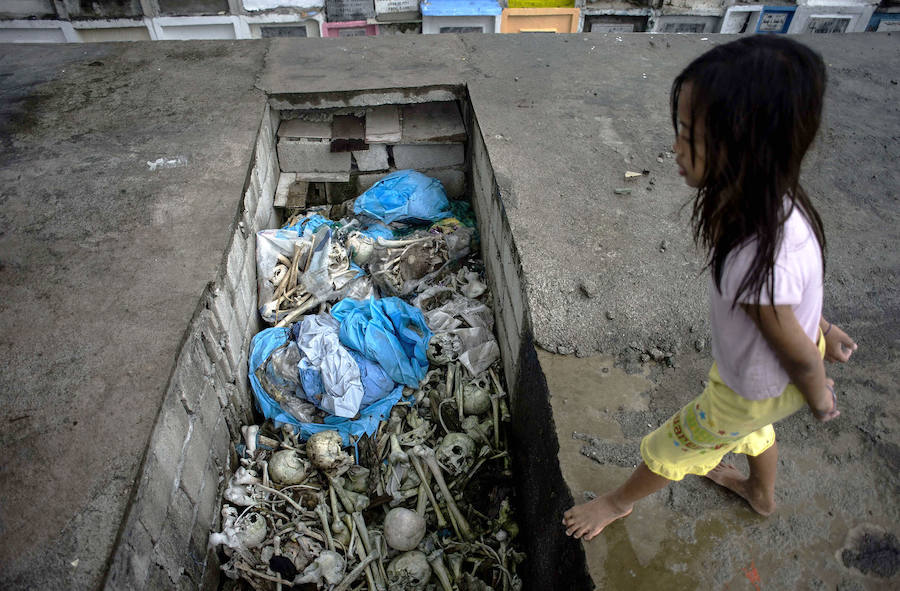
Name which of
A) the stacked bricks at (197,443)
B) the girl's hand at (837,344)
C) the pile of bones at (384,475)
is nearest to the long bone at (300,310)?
the pile of bones at (384,475)

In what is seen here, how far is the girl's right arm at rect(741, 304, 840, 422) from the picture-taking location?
1.09m

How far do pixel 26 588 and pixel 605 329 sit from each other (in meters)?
2.05

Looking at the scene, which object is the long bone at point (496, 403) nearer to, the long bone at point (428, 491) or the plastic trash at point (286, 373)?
the long bone at point (428, 491)

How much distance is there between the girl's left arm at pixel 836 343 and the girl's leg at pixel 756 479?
313mm

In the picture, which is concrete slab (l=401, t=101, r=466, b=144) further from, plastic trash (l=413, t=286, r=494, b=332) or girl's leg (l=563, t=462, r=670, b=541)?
girl's leg (l=563, t=462, r=670, b=541)

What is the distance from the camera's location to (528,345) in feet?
7.70

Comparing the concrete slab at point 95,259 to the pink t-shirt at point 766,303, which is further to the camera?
the concrete slab at point 95,259

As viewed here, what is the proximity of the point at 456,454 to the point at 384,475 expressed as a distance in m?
0.39

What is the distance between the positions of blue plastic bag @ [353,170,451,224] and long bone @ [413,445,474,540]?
186 centimetres

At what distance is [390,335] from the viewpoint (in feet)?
9.82

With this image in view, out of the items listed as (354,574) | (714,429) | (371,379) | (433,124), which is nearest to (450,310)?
(371,379)

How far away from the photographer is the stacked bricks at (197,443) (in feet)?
5.72

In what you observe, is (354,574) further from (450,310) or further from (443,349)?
(450,310)

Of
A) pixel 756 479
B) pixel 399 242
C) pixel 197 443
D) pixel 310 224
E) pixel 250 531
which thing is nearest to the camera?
pixel 756 479
